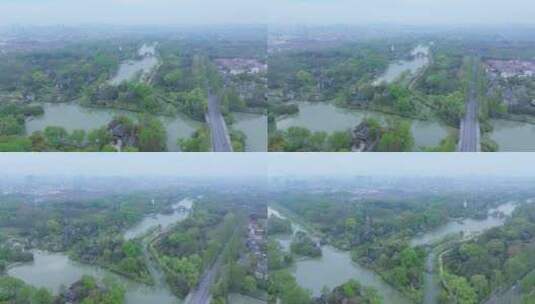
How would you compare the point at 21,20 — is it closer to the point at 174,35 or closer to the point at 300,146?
the point at 174,35

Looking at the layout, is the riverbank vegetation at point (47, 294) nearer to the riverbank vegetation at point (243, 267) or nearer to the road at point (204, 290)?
the road at point (204, 290)

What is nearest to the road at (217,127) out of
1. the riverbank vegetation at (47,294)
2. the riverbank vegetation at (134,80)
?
the riverbank vegetation at (134,80)

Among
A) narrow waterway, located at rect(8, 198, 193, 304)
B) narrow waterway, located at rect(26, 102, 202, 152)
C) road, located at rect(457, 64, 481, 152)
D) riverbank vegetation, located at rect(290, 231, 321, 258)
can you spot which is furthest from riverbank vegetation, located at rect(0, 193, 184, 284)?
road, located at rect(457, 64, 481, 152)

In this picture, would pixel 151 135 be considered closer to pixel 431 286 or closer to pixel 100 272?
pixel 100 272

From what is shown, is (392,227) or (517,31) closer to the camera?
(517,31)

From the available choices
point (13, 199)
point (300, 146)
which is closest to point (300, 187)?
point (300, 146)
